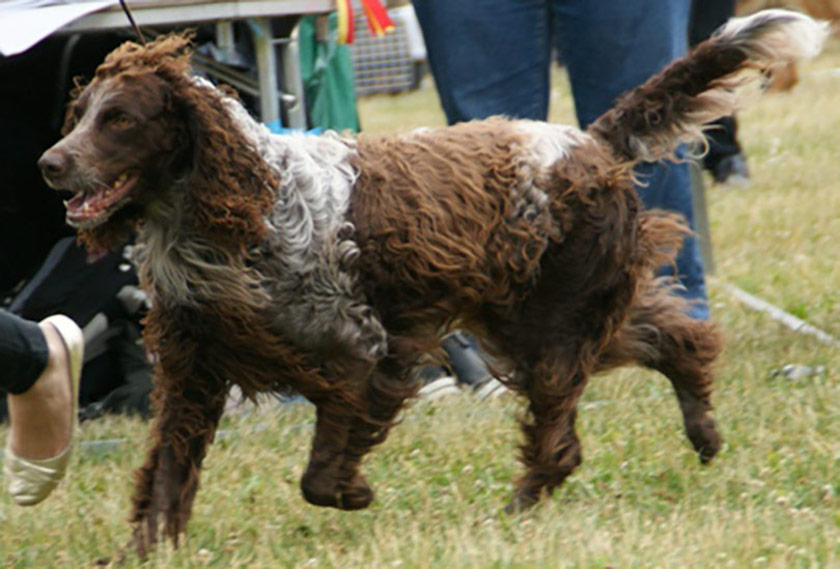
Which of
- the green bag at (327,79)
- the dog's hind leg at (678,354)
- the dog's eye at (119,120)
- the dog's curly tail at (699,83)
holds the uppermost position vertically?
the dog's eye at (119,120)

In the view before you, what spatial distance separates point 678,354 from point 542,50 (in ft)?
4.25

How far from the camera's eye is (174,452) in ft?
12.8

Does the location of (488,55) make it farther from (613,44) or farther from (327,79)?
(327,79)

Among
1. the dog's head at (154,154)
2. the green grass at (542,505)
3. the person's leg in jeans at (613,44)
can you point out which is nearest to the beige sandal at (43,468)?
the green grass at (542,505)

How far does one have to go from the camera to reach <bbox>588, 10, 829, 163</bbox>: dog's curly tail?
4277mm

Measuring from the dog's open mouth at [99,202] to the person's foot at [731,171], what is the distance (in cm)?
678

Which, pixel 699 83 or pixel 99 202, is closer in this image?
pixel 99 202

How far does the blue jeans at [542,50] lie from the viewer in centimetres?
503

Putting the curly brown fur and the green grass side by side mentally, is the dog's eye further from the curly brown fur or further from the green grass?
the green grass

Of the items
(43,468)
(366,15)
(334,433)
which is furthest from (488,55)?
(43,468)

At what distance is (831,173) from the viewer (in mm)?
9766

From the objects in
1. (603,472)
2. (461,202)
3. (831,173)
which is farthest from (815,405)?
(831,173)

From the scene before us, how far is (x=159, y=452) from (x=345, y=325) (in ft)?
2.06

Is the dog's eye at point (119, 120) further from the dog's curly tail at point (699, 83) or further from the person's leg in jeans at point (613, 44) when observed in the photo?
the person's leg in jeans at point (613, 44)
